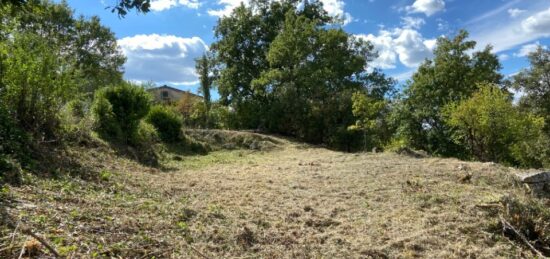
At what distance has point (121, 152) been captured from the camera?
10000mm

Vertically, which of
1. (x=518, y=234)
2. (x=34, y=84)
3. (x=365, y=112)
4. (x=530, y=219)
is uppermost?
(x=365, y=112)

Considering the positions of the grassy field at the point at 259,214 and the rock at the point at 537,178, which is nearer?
the grassy field at the point at 259,214

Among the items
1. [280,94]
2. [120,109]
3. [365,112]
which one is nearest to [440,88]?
[365,112]

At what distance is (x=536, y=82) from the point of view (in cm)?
2636

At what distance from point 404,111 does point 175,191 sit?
13352 mm

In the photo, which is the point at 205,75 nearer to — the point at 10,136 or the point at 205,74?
the point at 205,74

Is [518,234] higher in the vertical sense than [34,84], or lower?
lower

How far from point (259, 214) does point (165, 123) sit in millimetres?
10691

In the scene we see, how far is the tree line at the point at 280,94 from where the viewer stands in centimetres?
750

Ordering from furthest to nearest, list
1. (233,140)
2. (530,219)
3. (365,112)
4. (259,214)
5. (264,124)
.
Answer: (264,124) → (233,140) → (365,112) → (259,214) → (530,219)

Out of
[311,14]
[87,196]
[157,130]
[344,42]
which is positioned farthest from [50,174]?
[311,14]

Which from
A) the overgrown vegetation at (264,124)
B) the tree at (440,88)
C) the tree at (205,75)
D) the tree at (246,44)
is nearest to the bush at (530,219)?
the overgrown vegetation at (264,124)

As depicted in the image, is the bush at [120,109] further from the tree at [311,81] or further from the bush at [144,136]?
the tree at [311,81]

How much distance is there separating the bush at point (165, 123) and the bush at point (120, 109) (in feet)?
11.9
